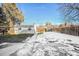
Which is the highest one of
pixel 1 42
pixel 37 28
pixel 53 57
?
pixel 37 28

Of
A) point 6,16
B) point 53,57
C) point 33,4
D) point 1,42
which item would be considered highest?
point 33,4

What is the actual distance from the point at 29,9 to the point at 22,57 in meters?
0.56

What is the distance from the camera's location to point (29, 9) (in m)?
2.07

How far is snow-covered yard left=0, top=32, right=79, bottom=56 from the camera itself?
2.03 m

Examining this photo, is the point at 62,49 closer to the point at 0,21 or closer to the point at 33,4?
the point at 33,4

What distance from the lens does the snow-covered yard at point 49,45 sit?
2.03 m

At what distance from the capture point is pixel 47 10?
2070mm

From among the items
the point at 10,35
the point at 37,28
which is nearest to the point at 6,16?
the point at 10,35

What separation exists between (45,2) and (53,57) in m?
0.64

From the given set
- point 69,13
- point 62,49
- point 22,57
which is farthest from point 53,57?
point 69,13

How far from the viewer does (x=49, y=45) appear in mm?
2068

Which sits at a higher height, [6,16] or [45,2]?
[45,2]

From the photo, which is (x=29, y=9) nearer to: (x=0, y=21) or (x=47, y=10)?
(x=47, y=10)

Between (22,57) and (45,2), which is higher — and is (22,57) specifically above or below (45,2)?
below
